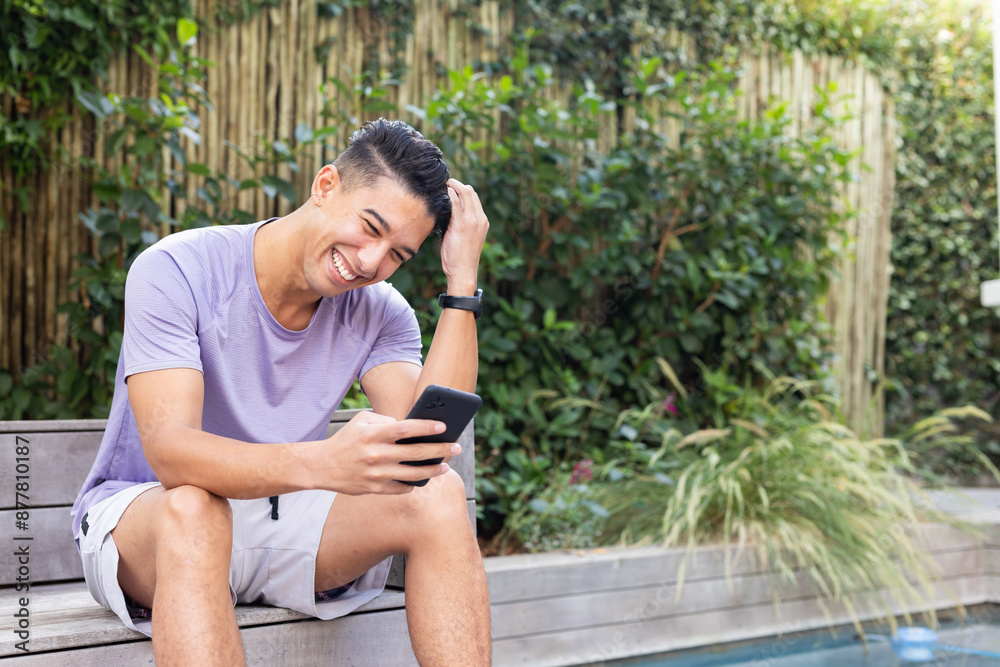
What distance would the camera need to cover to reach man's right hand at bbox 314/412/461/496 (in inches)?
49.5

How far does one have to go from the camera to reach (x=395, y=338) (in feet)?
5.88

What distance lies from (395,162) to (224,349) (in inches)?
18.7

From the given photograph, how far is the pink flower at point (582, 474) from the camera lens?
122 inches

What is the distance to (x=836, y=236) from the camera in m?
4.46

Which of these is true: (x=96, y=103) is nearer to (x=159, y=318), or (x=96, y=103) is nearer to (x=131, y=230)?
(x=131, y=230)

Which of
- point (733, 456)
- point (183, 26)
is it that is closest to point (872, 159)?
point (733, 456)

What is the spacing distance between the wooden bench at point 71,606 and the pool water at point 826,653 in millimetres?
1178

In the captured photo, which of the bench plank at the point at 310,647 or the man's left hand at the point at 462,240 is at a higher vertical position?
the man's left hand at the point at 462,240

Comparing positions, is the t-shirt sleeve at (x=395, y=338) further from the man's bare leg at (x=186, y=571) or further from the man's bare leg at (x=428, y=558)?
the man's bare leg at (x=186, y=571)

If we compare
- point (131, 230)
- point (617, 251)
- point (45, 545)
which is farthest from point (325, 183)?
point (617, 251)

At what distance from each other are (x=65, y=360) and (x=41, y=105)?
2.83ft

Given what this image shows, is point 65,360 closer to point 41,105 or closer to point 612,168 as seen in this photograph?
point 41,105

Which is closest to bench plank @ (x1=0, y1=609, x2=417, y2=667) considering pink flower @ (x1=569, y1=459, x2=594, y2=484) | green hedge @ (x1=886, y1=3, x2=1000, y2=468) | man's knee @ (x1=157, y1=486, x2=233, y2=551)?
man's knee @ (x1=157, y1=486, x2=233, y2=551)

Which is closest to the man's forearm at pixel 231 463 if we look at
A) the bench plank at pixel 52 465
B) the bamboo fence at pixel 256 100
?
the bench plank at pixel 52 465
